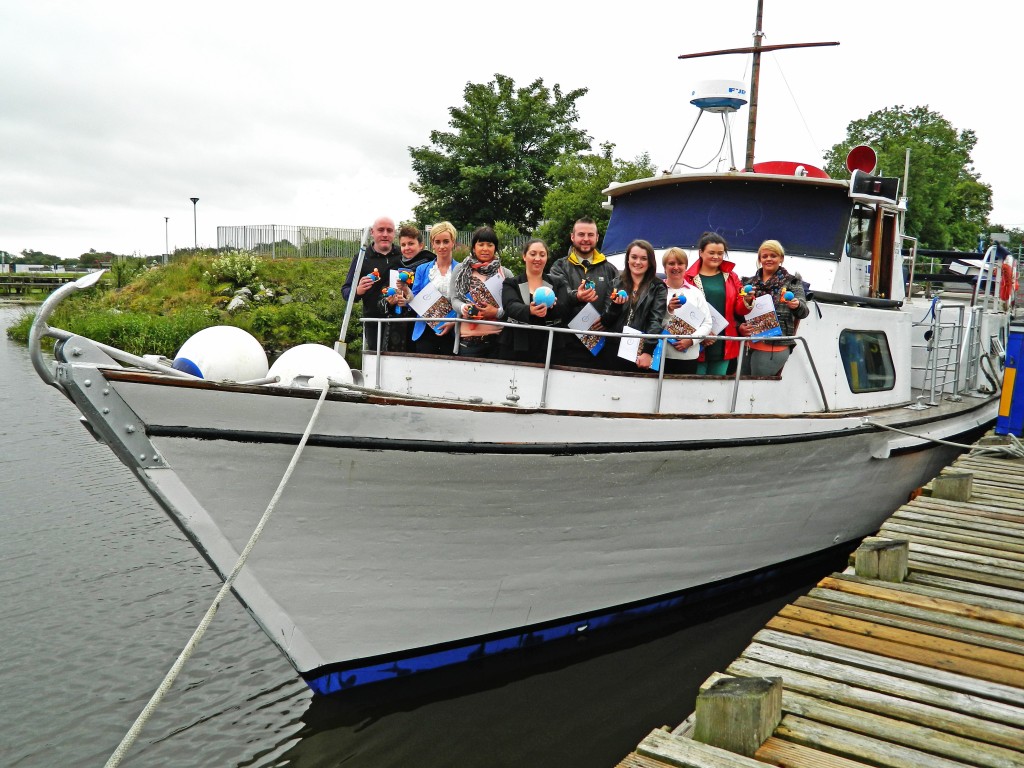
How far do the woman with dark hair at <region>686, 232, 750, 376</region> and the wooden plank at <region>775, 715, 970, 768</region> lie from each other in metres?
2.97

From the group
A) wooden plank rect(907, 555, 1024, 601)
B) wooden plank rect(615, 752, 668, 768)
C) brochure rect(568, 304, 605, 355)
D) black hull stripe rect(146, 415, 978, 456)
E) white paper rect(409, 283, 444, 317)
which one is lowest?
wooden plank rect(615, 752, 668, 768)

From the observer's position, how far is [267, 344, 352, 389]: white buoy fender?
438cm

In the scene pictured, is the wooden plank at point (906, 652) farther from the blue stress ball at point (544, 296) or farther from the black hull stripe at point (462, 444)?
the blue stress ball at point (544, 296)

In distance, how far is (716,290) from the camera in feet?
19.0

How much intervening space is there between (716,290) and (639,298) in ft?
2.70

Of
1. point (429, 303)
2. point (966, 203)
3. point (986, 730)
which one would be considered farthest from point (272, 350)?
point (966, 203)


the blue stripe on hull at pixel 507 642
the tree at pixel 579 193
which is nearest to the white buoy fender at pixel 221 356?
the blue stripe on hull at pixel 507 642

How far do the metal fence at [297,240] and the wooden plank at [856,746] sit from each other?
2882 centimetres

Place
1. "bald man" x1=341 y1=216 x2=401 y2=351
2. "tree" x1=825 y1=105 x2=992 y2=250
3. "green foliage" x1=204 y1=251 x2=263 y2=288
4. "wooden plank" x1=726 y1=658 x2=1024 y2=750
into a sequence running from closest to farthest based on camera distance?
"wooden plank" x1=726 y1=658 x2=1024 y2=750 < "bald man" x1=341 y1=216 x2=401 y2=351 < "green foliage" x1=204 y1=251 x2=263 y2=288 < "tree" x1=825 y1=105 x2=992 y2=250

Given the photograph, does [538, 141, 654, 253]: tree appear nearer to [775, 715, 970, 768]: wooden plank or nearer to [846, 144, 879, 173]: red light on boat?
[846, 144, 879, 173]: red light on boat

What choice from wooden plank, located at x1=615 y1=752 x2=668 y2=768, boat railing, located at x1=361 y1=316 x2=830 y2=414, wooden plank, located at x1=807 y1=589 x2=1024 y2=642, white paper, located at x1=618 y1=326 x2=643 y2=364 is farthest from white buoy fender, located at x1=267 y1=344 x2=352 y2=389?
wooden plank, located at x1=807 y1=589 x2=1024 y2=642

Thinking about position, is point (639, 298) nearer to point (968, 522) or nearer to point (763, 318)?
point (763, 318)

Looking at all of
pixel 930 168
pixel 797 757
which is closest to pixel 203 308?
pixel 797 757

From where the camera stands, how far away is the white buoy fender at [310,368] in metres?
4.38
